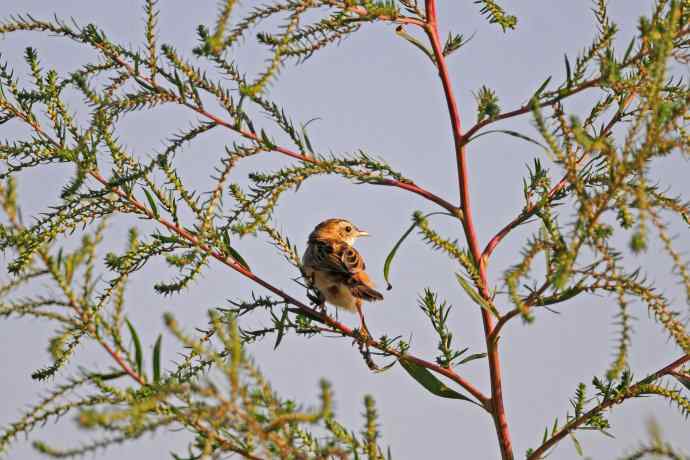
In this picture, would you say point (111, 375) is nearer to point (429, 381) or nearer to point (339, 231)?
point (429, 381)

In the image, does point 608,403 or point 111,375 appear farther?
point 608,403

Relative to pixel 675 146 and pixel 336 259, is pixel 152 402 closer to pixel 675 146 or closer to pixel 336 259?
pixel 675 146

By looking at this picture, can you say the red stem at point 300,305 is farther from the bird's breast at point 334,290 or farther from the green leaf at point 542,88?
the bird's breast at point 334,290

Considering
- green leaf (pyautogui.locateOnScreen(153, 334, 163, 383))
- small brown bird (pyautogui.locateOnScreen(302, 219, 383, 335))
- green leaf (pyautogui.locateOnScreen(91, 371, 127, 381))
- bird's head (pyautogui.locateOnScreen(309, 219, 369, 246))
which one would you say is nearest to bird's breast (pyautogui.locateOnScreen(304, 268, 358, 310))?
small brown bird (pyautogui.locateOnScreen(302, 219, 383, 335))

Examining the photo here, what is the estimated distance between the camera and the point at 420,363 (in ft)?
10.2

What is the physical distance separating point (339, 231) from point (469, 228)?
466 centimetres

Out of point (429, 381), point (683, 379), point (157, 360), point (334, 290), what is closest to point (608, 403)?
point (683, 379)

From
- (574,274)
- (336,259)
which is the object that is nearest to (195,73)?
(574,274)

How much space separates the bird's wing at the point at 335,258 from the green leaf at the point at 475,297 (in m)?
2.73

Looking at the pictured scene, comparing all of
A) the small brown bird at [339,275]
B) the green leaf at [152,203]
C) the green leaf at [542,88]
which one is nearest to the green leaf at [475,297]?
the green leaf at [542,88]

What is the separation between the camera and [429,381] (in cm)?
314

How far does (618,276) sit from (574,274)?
0.36 feet

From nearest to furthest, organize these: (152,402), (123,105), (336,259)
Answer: (152,402) < (123,105) < (336,259)

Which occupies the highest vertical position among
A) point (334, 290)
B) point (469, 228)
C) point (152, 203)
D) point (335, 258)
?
point (335, 258)
